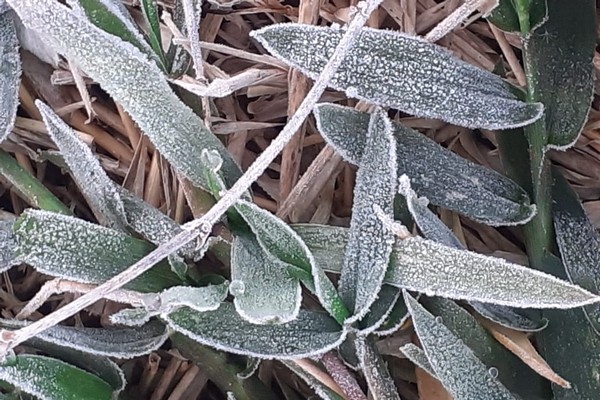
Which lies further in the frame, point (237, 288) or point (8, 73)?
point (8, 73)

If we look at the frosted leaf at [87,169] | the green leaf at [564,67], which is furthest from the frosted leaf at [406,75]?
the frosted leaf at [87,169]

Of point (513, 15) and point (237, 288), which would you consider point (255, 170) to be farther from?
point (513, 15)

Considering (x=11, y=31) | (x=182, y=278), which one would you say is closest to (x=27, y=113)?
(x=11, y=31)

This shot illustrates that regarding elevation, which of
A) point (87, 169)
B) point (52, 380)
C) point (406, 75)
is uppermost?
point (406, 75)

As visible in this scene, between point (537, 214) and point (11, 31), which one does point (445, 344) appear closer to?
point (537, 214)

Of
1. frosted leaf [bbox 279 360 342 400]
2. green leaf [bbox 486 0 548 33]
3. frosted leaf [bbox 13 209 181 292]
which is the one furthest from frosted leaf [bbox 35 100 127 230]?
green leaf [bbox 486 0 548 33]

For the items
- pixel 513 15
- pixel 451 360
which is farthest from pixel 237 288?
pixel 513 15

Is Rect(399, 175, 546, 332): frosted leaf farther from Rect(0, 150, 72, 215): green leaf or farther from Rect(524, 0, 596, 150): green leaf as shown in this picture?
Rect(0, 150, 72, 215): green leaf

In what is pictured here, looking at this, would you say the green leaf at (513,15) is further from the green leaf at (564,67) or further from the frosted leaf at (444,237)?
the frosted leaf at (444,237)
